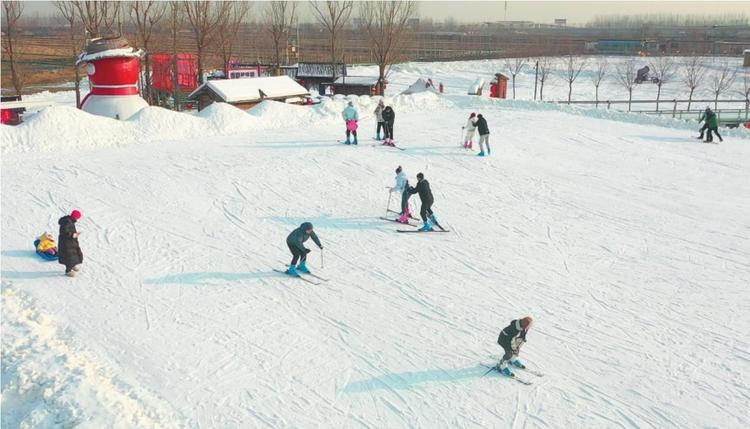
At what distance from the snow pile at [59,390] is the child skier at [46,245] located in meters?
2.51

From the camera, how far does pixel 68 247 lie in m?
9.93

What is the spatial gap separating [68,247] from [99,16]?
942 inches

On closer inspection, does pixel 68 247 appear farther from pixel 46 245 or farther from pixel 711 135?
pixel 711 135

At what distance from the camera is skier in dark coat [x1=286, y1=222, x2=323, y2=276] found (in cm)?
1006

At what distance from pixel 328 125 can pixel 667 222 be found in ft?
39.6

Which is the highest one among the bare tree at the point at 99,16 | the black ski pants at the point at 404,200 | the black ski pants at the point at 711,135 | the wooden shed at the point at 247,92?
the bare tree at the point at 99,16


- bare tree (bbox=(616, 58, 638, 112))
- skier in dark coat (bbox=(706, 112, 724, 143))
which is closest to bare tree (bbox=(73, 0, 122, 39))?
skier in dark coat (bbox=(706, 112, 724, 143))

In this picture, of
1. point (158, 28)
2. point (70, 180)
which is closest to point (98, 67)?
point (70, 180)

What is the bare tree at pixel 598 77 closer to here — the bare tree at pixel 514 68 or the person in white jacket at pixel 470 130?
the bare tree at pixel 514 68

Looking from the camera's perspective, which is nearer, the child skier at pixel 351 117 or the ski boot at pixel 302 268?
the ski boot at pixel 302 268

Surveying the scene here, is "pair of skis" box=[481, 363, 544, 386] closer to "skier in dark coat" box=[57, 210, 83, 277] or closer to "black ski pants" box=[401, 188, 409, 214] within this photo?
"black ski pants" box=[401, 188, 409, 214]

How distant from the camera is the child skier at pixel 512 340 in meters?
7.61

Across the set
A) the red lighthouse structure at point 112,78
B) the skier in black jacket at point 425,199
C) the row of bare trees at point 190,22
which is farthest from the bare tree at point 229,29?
A: the skier in black jacket at point 425,199

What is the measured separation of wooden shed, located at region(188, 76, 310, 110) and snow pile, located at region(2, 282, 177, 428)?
57.7 ft
